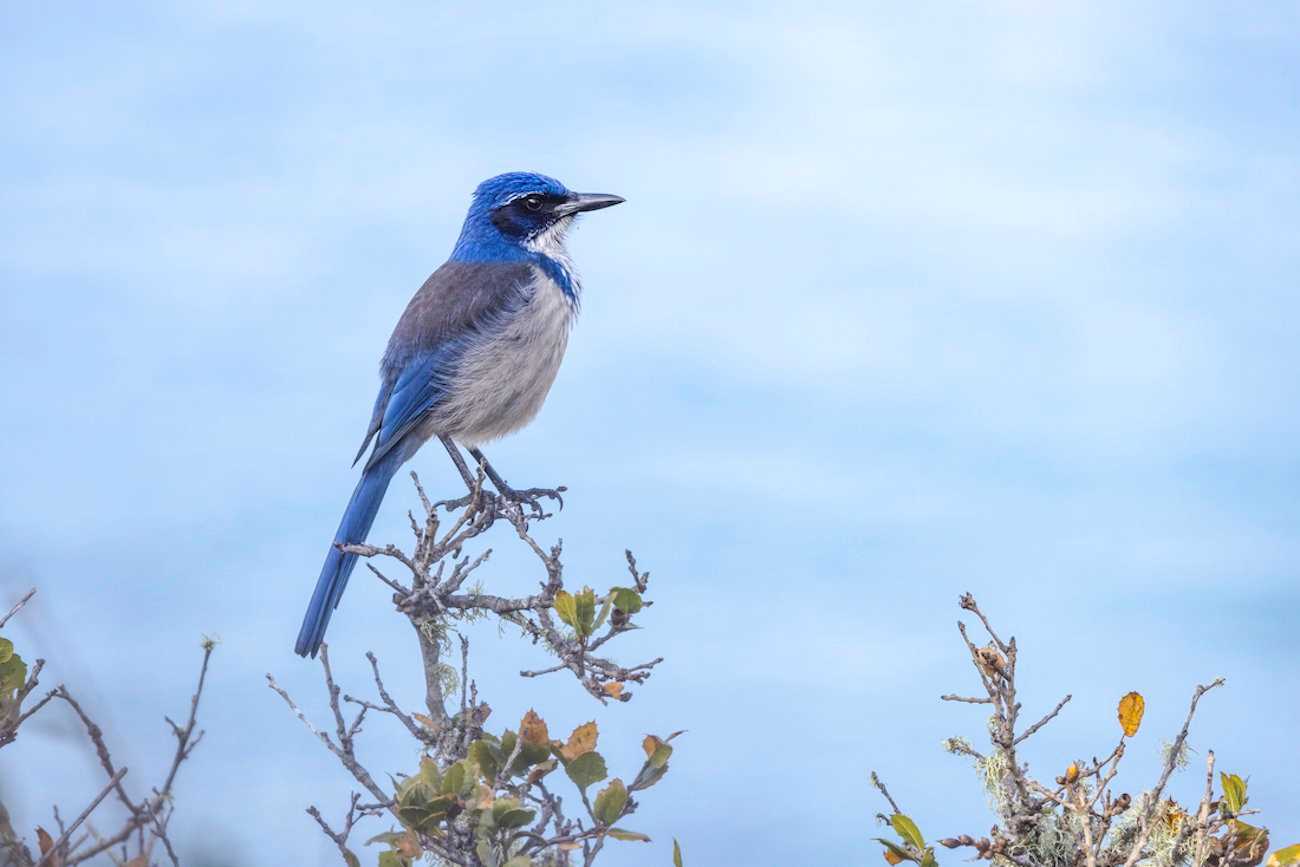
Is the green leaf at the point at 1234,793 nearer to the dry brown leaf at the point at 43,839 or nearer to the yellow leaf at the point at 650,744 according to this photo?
the yellow leaf at the point at 650,744

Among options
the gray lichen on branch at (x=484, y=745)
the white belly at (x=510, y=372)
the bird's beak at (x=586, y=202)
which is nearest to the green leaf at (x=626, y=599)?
the gray lichen on branch at (x=484, y=745)

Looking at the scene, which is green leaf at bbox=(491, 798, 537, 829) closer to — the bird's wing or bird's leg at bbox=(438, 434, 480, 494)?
the bird's wing

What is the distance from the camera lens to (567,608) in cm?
325

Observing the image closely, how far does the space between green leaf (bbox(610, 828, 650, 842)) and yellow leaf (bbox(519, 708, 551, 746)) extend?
215 millimetres

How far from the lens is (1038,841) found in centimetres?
292

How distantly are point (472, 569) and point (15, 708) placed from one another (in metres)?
1.19

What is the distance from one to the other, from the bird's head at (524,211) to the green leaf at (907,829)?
4.13 m

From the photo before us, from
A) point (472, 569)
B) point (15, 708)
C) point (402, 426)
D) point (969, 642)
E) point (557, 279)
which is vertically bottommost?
point (969, 642)

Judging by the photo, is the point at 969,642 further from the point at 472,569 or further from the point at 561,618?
the point at 472,569

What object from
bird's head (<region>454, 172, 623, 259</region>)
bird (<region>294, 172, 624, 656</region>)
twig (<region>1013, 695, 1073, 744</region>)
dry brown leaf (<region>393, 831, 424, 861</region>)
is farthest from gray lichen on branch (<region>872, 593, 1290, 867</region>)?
bird's head (<region>454, 172, 623, 259</region>)

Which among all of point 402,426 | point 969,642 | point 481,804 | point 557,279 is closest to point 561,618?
point 481,804

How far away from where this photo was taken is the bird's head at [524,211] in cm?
662

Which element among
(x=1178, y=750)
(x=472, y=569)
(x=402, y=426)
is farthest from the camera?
(x=402, y=426)

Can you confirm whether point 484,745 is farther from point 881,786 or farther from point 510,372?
point 510,372
